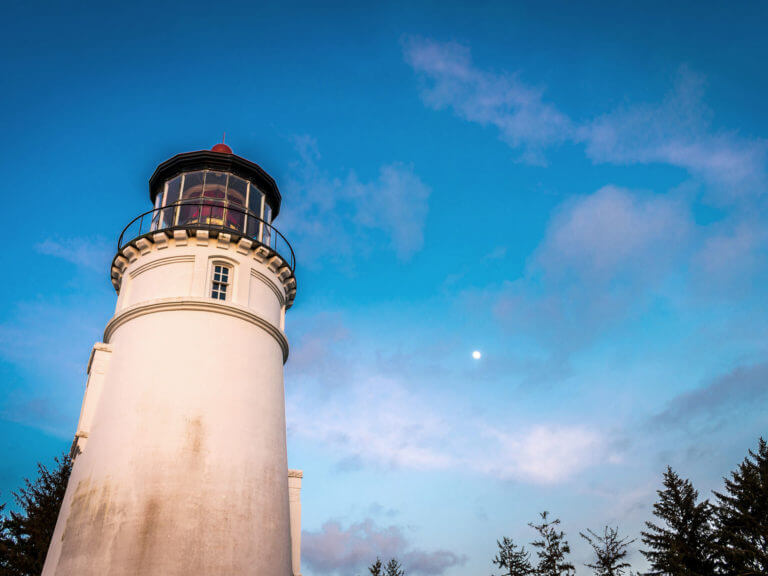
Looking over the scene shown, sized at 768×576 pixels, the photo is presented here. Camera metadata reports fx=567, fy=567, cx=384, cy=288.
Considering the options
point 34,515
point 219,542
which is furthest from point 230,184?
point 34,515

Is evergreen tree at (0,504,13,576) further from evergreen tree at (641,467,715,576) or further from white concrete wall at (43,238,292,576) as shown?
evergreen tree at (641,467,715,576)

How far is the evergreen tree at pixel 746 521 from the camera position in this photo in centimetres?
2545

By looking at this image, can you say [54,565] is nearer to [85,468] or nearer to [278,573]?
[85,468]

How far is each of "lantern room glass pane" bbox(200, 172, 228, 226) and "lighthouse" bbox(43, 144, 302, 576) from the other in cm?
4

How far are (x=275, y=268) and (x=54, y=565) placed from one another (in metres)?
10.5

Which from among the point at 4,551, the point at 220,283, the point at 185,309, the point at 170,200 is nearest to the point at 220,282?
the point at 220,283

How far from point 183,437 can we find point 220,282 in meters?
5.20

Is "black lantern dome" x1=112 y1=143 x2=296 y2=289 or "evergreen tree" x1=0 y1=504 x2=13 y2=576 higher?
"black lantern dome" x1=112 y1=143 x2=296 y2=289

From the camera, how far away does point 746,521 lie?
27.3 metres

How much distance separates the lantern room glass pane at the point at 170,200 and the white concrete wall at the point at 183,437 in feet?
5.03

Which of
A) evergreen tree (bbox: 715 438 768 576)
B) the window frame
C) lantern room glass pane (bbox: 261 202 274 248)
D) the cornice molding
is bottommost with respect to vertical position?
evergreen tree (bbox: 715 438 768 576)

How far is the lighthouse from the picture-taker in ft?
45.1

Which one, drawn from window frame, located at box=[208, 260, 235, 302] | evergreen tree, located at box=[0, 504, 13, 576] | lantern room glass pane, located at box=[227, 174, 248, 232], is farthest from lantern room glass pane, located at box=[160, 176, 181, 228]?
evergreen tree, located at box=[0, 504, 13, 576]

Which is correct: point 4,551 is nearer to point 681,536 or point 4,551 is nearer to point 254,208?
point 254,208
